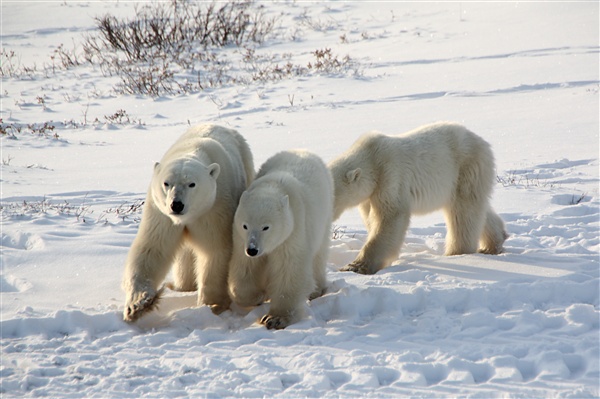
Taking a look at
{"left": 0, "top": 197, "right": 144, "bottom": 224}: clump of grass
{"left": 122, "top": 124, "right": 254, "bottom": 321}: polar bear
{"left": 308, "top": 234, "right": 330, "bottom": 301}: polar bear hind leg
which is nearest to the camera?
{"left": 122, "top": 124, "right": 254, "bottom": 321}: polar bear

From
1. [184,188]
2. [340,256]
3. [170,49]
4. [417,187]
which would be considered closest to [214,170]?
[184,188]

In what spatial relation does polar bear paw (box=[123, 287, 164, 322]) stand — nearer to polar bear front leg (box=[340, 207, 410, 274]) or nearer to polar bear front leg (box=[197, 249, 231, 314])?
polar bear front leg (box=[197, 249, 231, 314])

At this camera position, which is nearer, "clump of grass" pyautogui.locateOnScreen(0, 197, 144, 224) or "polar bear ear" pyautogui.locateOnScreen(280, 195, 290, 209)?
"polar bear ear" pyautogui.locateOnScreen(280, 195, 290, 209)

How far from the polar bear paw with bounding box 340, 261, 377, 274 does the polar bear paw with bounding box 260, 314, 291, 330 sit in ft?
4.08

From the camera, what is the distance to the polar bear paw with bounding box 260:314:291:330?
422 centimetres

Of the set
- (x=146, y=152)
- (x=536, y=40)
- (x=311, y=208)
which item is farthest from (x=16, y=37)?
(x=311, y=208)

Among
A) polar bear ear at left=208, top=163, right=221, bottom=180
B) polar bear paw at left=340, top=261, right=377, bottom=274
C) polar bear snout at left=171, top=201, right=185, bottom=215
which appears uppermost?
polar bear ear at left=208, top=163, right=221, bottom=180

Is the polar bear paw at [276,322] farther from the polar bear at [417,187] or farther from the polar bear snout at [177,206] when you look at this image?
the polar bear at [417,187]

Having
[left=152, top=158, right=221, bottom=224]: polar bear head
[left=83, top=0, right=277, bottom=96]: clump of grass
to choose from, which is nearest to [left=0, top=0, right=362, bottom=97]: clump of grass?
[left=83, top=0, right=277, bottom=96]: clump of grass

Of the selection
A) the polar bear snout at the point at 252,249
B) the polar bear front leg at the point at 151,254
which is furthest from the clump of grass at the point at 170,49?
the polar bear snout at the point at 252,249

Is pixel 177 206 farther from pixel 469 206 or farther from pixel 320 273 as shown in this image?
pixel 469 206

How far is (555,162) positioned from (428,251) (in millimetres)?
2814

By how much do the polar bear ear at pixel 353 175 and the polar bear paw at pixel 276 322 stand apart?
5.28 ft

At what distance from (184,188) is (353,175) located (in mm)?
1836
